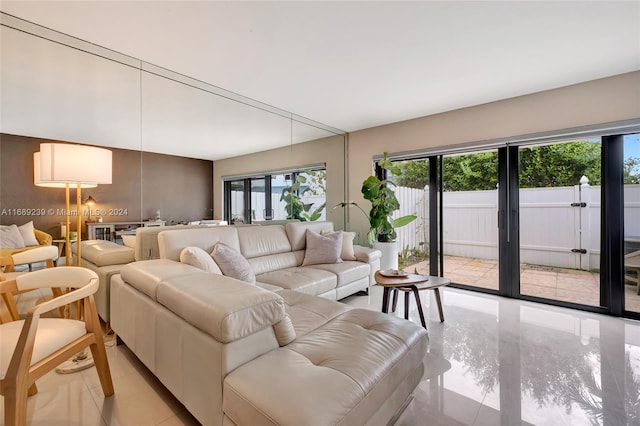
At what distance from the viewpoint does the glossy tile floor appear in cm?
147

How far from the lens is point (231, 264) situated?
2.36 metres

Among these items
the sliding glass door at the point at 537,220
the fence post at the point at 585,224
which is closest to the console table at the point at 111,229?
the sliding glass door at the point at 537,220

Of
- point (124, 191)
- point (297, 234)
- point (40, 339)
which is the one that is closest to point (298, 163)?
point (297, 234)

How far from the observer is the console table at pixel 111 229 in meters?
2.36

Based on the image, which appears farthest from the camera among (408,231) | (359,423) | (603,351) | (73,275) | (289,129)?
(408,231)

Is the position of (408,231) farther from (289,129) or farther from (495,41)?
→ (495,41)

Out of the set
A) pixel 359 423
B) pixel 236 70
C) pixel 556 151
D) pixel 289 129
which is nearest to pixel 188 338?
pixel 359 423

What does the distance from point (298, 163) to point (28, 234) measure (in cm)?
294

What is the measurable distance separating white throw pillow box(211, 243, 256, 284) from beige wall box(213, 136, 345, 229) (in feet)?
2.89

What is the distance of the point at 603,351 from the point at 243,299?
2.71 m

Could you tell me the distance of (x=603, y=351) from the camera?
2143mm

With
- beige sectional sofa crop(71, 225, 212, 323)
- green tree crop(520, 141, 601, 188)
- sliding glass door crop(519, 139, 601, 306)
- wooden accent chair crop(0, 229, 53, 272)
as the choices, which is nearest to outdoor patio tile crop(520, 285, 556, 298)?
sliding glass door crop(519, 139, 601, 306)

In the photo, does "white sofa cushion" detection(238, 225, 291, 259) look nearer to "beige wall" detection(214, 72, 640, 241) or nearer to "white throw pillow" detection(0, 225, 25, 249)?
"beige wall" detection(214, 72, 640, 241)

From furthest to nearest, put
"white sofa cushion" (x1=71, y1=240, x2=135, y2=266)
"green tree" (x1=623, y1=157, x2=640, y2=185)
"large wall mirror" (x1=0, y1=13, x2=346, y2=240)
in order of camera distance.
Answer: "green tree" (x1=623, y1=157, x2=640, y2=185)
"white sofa cushion" (x1=71, y1=240, x2=135, y2=266)
"large wall mirror" (x1=0, y1=13, x2=346, y2=240)
